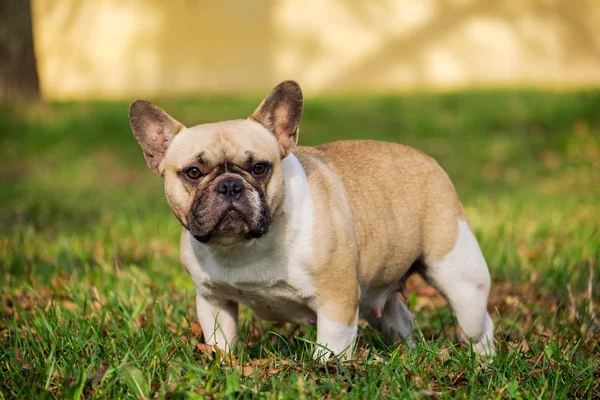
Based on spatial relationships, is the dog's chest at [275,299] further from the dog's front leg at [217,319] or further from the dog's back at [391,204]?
the dog's back at [391,204]

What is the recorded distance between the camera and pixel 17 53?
11.4 metres

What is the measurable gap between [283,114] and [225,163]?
427 millimetres

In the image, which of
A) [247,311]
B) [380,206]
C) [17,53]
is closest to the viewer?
[380,206]

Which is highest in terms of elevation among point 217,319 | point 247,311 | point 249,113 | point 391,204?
point 391,204

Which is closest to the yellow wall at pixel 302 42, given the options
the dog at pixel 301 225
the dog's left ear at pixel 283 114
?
the dog at pixel 301 225

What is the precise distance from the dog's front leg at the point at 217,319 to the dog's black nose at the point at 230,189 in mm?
642

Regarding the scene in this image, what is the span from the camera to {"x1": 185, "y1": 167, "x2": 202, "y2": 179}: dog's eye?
3510 mm

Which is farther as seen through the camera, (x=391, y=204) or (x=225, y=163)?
(x=391, y=204)

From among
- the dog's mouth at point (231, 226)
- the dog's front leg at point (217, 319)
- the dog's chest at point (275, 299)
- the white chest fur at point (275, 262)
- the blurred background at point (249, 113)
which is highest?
the dog's mouth at point (231, 226)

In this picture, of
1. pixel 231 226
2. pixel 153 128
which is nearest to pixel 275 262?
pixel 231 226

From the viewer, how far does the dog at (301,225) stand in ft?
11.4

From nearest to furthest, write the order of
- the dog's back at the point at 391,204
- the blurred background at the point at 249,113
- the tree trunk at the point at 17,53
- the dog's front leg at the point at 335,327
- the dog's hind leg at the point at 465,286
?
the dog's front leg at the point at 335,327, the dog's back at the point at 391,204, the dog's hind leg at the point at 465,286, the blurred background at the point at 249,113, the tree trunk at the point at 17,53

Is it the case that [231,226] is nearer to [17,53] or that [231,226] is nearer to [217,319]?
[217,319]

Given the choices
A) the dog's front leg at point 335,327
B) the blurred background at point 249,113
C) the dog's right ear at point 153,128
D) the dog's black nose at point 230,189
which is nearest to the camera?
the dog's black nose at point 230,189
